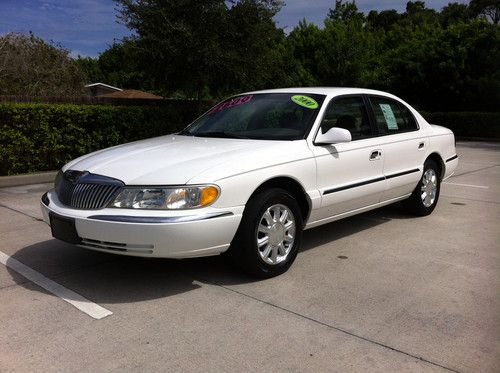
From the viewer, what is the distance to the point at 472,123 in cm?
2058

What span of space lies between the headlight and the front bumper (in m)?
0.05

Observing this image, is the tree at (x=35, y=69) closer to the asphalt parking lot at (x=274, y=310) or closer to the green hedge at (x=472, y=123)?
the asphalt parking lot at (x=274, y=310)

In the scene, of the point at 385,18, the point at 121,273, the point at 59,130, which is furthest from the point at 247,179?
the point at 385,18

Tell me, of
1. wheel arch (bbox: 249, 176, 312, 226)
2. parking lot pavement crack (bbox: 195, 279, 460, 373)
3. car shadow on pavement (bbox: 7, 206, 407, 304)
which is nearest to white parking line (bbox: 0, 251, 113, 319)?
car shadow on pavement (bbox: 7, 206, 407, 304)

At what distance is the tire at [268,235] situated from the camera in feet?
12.9

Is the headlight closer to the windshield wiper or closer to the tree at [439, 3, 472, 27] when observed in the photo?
the windshield wiper

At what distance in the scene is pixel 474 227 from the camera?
231 inches

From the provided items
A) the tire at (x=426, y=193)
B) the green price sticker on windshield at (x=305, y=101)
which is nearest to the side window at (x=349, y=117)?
the green price sticker on windshield at (x=305, y=101)

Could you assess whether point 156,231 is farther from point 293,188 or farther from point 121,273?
point 293,188

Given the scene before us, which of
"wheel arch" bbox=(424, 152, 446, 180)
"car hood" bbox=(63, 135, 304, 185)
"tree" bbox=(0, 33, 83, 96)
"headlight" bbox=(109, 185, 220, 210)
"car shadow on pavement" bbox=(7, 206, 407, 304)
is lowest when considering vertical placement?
"car shadow on pavement" bbox=(7, 206, 407, 304)

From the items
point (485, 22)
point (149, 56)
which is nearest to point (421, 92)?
point (485, 22)

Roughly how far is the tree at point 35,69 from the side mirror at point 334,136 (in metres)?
10.6

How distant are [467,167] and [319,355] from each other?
31.0ft

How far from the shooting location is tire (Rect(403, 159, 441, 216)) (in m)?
6.12
